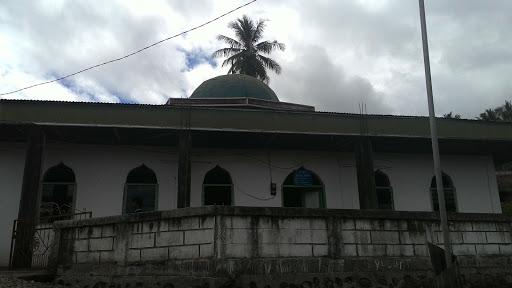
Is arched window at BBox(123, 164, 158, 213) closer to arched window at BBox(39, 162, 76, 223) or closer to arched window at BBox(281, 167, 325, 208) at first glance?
arched window at BBox(39, 162, 76, 223)

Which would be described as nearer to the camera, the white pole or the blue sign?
the white pole

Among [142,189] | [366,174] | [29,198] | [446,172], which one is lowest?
[29,198]

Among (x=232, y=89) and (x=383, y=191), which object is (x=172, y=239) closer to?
(x=383, y=191)

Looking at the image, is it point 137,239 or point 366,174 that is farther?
point 366,174

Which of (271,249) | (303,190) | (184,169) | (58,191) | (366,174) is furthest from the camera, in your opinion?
(303,190)

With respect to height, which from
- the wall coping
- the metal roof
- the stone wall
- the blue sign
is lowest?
the stone wall

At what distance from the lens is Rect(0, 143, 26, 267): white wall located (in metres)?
12.1

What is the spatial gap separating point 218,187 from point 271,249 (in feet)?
23.0

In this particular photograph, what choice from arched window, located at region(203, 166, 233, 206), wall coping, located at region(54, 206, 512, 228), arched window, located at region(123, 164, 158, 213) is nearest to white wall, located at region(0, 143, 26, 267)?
arched window, located at region(123, 164, 158, 213)

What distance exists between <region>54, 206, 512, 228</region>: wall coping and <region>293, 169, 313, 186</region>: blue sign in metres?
6.26

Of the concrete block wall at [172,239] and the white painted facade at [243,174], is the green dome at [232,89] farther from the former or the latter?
the concrete block wall at [172,239]

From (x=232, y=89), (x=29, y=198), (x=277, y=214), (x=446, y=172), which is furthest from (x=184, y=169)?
(x=446, y=172)

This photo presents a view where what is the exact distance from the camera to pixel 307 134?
1217 centimetres

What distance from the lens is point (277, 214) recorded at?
691cm
